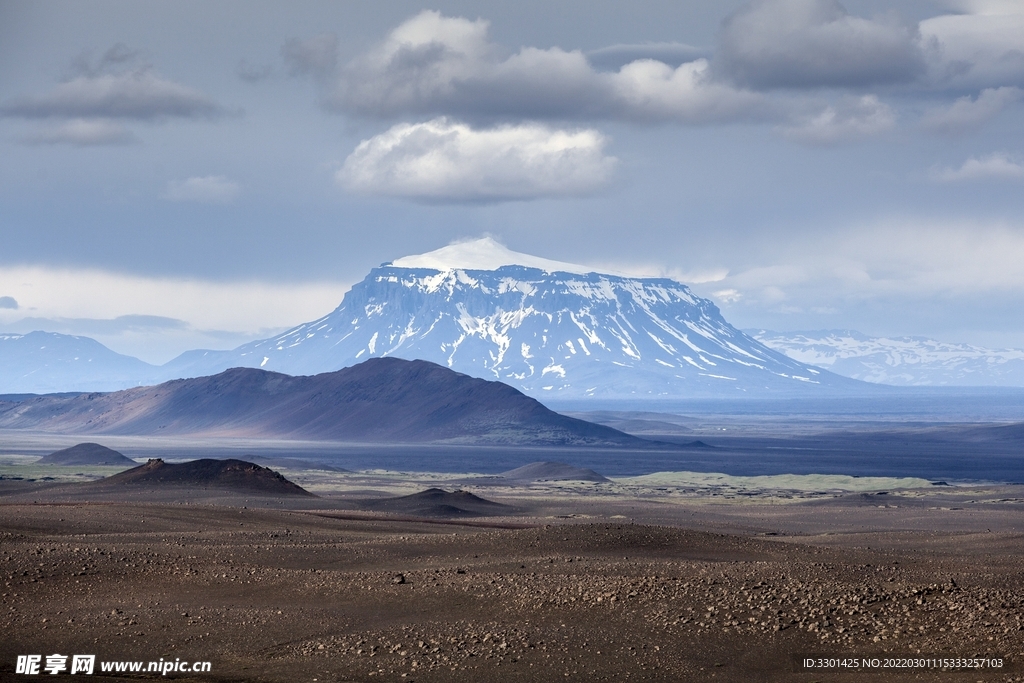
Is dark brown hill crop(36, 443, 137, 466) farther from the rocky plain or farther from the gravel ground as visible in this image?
the gravel ground

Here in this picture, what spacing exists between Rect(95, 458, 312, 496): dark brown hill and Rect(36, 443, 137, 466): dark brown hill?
4763 cm

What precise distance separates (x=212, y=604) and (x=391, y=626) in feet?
13.7

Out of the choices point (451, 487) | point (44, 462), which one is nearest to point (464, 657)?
point (451, 487)

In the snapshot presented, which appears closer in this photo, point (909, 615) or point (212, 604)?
point (909, 615)

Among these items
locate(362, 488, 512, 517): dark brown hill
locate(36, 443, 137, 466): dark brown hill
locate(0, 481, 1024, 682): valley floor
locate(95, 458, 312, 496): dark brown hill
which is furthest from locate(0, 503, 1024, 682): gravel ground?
locate(36, 443, 137, 466): dark brown hill

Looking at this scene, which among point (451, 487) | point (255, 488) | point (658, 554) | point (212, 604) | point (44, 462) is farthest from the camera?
point (44, 462)

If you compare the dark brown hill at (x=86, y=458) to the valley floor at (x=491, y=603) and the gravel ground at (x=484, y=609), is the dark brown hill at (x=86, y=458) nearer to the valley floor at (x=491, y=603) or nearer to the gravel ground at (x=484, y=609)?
the valley floor at (x=491, y=603)

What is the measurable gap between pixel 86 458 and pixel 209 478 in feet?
182

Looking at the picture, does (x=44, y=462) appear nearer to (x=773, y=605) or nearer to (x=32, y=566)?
(x=32, y=566)

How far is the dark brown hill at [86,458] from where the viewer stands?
408ft

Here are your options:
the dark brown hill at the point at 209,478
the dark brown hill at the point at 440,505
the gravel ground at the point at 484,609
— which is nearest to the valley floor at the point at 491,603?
the gravel ground at the point at 484,609

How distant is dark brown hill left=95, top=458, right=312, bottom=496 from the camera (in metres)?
73.9

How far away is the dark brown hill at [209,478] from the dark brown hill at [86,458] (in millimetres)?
47635

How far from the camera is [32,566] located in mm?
26266
